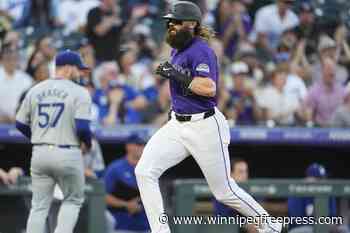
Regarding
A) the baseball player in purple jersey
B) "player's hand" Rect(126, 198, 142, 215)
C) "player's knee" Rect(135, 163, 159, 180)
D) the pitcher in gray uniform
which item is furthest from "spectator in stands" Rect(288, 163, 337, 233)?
"player's knee" Rect(135, 163, 159, 180)

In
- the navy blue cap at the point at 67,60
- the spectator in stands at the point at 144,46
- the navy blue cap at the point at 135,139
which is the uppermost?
the navy blue cap at the point at 67,60

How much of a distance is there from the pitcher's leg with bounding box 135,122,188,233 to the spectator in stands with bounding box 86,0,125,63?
5.28 metres

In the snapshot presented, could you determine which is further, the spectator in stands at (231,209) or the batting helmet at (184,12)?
the spectator in stands at (231,209)

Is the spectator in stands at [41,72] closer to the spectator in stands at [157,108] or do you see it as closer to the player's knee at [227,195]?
the spectator in stands at [157,108]

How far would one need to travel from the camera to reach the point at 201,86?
6.23 metres

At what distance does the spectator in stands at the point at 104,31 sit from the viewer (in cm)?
1166

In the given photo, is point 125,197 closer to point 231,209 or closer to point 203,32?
point 231,209

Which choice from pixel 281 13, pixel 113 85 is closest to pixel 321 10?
pixel 281 13

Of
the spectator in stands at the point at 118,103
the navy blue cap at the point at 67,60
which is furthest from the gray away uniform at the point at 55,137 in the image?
the spectator in stands at the point at 118,103

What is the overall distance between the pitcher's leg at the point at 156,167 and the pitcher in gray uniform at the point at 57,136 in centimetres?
99

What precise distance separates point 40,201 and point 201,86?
1765mm

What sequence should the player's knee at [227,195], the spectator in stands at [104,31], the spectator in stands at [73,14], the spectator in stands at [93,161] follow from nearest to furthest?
the player's knee at [227,195], the spectator in stands at [93,161], the spectator in stands at [104,31], the spectator in stands at [73,14]

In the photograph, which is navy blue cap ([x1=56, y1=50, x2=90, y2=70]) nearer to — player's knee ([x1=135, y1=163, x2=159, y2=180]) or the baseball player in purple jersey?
the baseball player in purple jersey

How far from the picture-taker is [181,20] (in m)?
6.43
